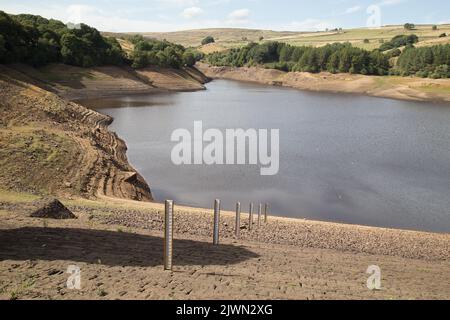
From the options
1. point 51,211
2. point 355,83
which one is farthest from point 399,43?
point 51,211

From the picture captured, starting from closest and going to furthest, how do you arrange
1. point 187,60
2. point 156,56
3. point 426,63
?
point 156,56, point 426,63, point 187,60

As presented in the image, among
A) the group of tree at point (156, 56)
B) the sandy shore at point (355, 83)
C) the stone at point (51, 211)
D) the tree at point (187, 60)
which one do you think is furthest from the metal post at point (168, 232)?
the tree at point (187, 60)

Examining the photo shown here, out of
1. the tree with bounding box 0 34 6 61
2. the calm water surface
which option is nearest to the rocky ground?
the calm water surface

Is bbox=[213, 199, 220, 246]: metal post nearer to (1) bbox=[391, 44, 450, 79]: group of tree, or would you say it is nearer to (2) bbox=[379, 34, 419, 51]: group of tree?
(1) bbox=[391, 44, 450, 79]: group of tree

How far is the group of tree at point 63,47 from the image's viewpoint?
58344 millimetres

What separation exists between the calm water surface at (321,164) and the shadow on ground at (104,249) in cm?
1170

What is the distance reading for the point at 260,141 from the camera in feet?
134

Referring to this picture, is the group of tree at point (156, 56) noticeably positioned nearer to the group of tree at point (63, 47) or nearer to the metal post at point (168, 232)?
the group of tree at point (63, 47)

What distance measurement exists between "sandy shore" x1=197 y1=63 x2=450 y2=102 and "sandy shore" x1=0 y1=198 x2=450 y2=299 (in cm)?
7657

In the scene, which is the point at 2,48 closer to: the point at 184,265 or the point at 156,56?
the point at 156,56

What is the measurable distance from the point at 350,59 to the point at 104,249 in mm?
102825

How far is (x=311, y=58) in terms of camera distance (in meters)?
110
